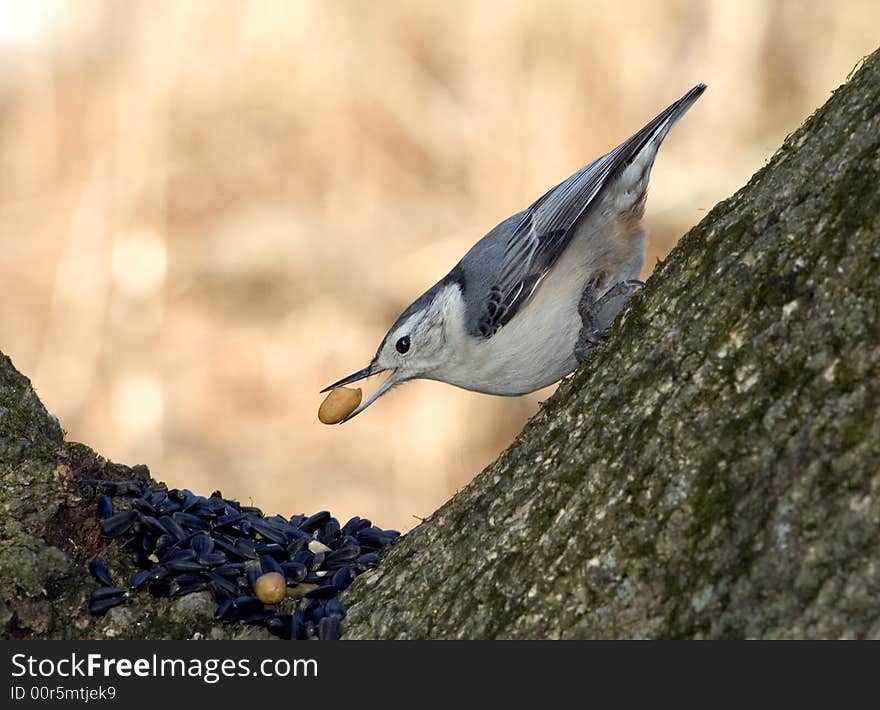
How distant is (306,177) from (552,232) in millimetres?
3240

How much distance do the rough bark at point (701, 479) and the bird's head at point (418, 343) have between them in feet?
3.78

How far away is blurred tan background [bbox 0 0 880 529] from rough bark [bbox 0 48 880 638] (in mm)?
3756

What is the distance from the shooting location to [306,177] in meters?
6.06

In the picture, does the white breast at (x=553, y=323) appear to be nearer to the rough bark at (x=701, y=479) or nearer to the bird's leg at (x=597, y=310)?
the bird's leg at (x=597, y=310)

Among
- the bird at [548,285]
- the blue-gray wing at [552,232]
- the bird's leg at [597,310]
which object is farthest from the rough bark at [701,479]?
the blue-gray wing at [552,232]

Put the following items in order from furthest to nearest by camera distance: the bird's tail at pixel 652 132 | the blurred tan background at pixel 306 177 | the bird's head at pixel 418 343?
the blurred tan background at pixel 306 177 → the bird's head at pixel 418 343 → the bird's tail at pixel 652 132

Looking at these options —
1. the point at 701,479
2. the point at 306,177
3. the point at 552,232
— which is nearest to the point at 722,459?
the point at 701,479

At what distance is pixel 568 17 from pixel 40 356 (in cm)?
317

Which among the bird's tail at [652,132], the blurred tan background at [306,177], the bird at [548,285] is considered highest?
the blurred tan background at [306,177]

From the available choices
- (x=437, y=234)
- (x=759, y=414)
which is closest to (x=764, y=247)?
(x=759, y=414)

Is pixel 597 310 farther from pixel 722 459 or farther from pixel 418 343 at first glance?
pixel 722 459

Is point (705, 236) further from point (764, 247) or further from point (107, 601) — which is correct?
point (107, 601)

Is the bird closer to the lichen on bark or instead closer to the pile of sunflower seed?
the pile of sunflower seed

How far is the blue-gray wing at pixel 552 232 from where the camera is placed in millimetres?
2986
